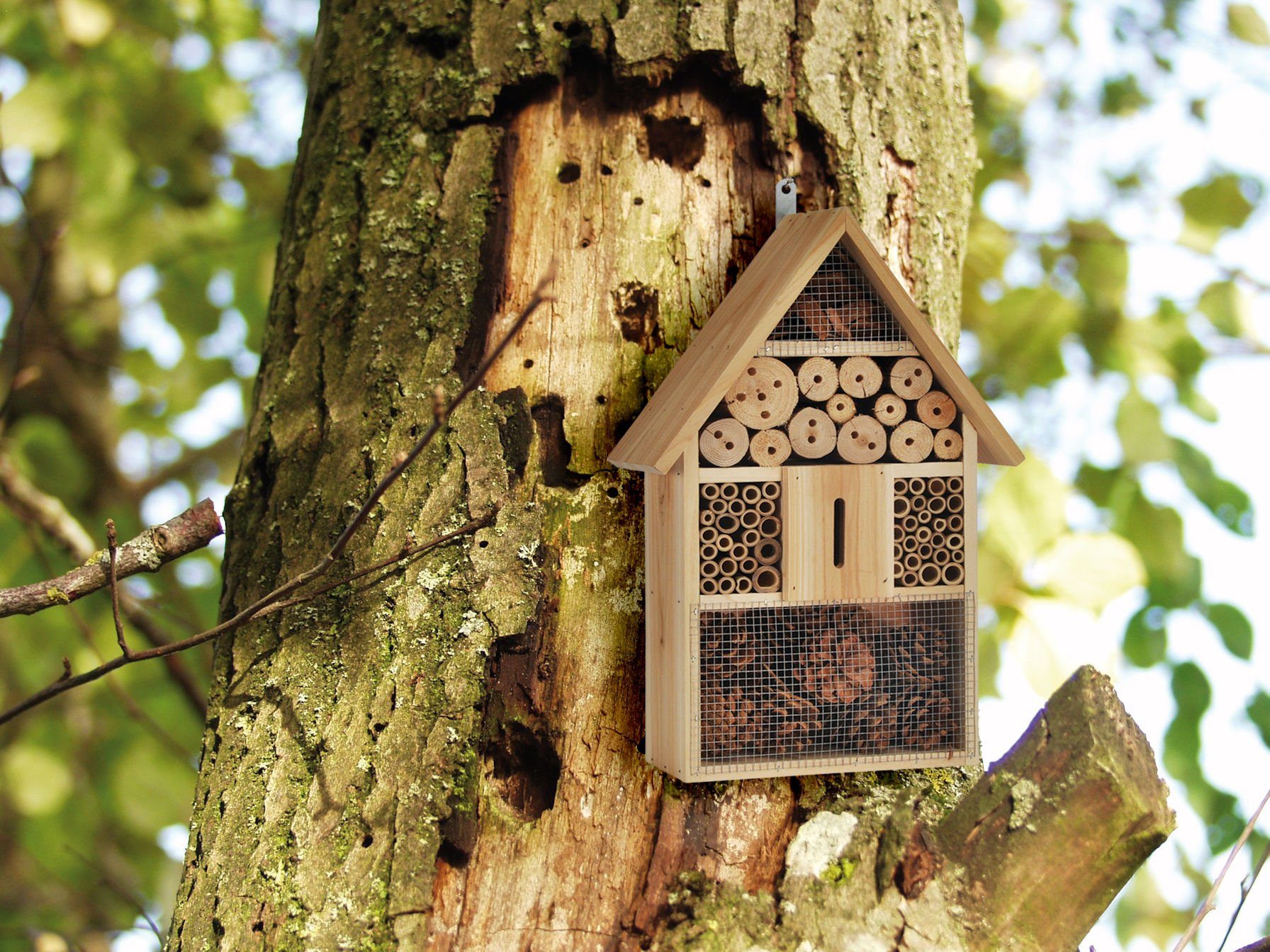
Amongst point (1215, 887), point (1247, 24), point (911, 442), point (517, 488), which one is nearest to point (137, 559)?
point (517, 488)

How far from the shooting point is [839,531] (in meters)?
1.31

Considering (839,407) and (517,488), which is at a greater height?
(839,407)

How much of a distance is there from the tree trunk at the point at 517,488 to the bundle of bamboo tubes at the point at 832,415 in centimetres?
16

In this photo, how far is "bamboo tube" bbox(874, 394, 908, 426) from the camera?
132 centimetres

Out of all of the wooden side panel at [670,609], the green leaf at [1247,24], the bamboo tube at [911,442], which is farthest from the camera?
the green leaf at [1247,24]

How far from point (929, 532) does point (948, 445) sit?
125mm

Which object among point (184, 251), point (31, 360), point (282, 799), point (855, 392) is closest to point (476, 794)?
point (282, 799)

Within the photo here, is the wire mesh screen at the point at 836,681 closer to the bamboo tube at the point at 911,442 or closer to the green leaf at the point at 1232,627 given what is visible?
the bamboo tube at the point at 911,442

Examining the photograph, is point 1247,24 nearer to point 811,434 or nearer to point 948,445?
point 948,445

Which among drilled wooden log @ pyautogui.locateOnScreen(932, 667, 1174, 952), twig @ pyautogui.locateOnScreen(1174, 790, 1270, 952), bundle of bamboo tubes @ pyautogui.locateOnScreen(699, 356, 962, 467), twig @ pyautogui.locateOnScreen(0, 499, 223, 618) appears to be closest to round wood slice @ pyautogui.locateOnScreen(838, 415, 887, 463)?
bundle of bamboo tubes @ pyautogui.locateOnScreen(699, 356, 962, 467)

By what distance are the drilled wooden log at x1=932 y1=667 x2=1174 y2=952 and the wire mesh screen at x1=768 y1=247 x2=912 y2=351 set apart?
52 centimetres

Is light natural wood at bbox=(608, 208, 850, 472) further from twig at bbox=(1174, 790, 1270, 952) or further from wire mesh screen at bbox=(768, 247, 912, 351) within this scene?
twig at bbox=(1174, 790, 1270, 952)

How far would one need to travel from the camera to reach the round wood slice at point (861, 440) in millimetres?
1309

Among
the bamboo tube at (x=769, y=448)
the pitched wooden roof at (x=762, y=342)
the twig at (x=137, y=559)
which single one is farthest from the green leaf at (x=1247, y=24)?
the twig at (x=137, y=559)
